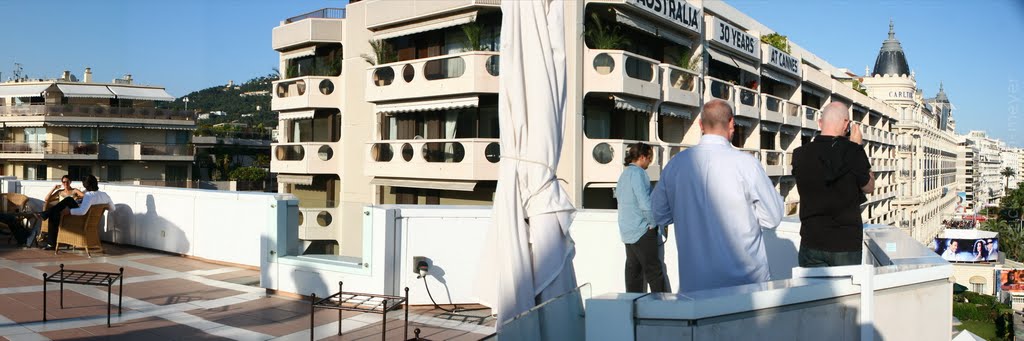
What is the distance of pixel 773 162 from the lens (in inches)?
1276

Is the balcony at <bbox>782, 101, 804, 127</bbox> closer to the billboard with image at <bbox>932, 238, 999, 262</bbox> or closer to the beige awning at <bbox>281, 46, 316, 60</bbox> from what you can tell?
the beige awning at <bbox>281, 46, 316, 60</bbox>

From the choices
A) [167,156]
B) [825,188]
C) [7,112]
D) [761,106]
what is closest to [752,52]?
[761,106]

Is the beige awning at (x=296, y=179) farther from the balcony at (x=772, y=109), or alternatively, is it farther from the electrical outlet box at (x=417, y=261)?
the electrical outlet box at (x=417, y=261)

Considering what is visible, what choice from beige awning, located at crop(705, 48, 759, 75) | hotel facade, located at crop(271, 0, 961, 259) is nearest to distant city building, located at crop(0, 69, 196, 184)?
hotel facade, located at crop(271, 0, 961, 259)

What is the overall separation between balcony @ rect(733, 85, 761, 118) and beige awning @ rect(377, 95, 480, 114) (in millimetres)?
12335

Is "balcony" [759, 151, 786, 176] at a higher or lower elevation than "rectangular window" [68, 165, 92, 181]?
higher

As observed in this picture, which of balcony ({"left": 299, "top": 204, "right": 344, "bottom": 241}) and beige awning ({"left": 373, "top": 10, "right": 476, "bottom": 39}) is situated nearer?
balcony ({"left": 299, "top": 204, "right": 344, "bottom": 241})

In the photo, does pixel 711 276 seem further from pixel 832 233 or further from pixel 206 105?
pixel 206 105

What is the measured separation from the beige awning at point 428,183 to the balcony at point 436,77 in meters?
2.63

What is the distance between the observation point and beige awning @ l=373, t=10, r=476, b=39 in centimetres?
2170

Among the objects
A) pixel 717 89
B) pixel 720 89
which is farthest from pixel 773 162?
pixel 717 89

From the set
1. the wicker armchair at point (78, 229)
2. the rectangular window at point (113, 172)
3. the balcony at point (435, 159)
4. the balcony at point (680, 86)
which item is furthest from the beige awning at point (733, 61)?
the rectangular window at point (113, 172)

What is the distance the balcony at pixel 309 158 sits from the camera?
88.2 feet

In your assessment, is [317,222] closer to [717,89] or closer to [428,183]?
[428,183]
